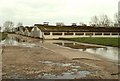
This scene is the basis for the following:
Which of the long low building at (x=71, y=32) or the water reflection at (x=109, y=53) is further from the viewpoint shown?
the long low building at (x=71, y=32)

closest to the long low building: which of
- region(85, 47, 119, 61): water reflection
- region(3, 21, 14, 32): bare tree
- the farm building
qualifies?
the farm building

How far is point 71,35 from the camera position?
66938 mm

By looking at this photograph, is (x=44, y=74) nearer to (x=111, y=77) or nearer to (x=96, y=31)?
(x=111, y=77)

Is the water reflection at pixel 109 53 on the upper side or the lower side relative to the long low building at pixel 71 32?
lower

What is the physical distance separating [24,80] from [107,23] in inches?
4564

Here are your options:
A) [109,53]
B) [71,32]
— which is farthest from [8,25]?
[109,53]

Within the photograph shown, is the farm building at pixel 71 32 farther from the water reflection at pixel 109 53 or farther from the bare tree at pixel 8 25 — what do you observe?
the bare tree at pixel 8 25

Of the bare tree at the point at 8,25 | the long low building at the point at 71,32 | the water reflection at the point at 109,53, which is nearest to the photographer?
the water reflection at the point at 109,53

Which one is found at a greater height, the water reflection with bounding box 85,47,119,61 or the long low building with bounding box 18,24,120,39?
the long low building with bounding box 18,24,120,39

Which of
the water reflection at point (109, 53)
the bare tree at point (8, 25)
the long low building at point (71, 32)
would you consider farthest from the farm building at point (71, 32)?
the bare tree at point (8, 25)

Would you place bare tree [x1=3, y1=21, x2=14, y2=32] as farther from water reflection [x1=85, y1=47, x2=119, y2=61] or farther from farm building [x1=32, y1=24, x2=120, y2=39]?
water reflection [x1=85, y1=47, x2=119, y2=61]

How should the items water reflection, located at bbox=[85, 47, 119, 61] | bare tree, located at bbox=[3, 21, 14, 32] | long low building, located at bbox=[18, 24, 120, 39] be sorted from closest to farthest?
water reflection, located at bbox=[85, 47, 119, 61]
long low building, located at bbox=[18, 24, 120, 39]
bare tree, located at bbox=[3, 21, 14, 32]

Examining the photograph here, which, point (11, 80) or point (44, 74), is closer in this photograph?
point (11, 80)

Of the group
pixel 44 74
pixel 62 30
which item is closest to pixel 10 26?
pixel 62 30
